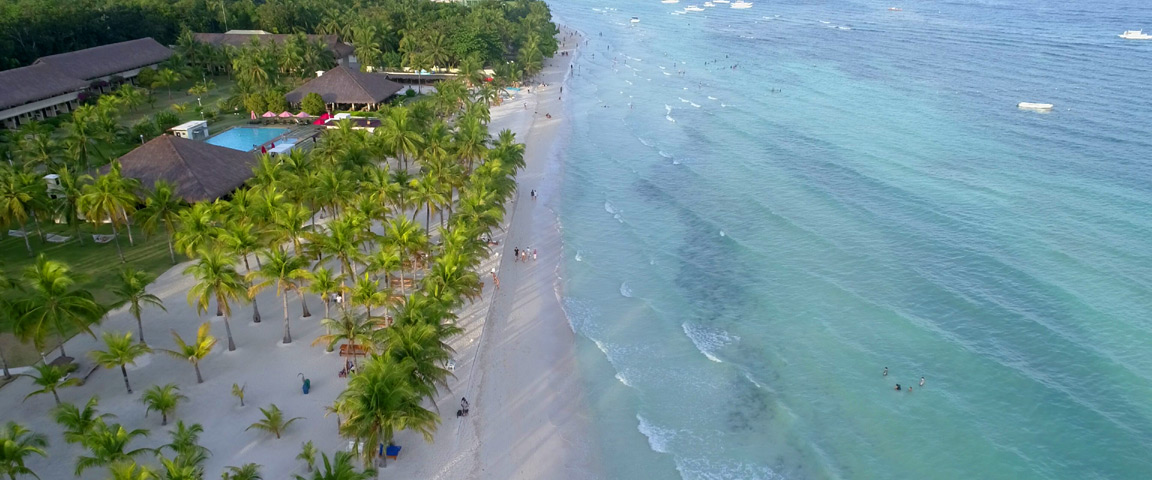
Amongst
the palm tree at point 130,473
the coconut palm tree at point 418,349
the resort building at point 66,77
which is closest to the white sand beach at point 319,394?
the coconut palm tree at point 418,349

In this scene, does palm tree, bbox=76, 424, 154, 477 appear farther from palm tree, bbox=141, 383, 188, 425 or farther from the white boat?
the white boat

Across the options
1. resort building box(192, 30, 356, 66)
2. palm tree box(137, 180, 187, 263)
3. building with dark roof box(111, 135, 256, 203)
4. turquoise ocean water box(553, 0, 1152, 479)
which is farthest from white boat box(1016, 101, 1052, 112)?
palm tree box(137, 180, 187, 263)

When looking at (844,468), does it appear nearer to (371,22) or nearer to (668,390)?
(668,390)

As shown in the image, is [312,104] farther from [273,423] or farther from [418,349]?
[418,349]

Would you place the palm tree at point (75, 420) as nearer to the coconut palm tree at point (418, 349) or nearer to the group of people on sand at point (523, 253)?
the coconut palm tree at point (418, 349)

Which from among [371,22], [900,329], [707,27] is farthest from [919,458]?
[707,27]
